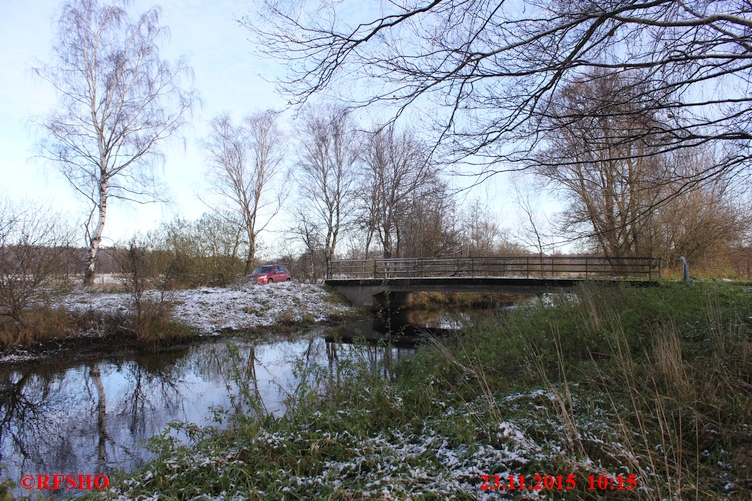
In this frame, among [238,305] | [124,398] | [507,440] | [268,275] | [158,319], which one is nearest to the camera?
[507,440]

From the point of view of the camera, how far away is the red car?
23.6 m

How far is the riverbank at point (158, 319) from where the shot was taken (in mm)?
10227

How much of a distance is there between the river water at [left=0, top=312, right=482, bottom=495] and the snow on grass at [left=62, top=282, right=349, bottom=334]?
7.25 feet

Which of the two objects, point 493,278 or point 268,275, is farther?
point 268,275

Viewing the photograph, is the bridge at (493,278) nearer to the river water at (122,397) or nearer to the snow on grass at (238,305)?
the snow on grass at (238,305)

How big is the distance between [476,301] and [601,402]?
64.8ft

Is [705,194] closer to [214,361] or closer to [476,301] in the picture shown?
[476,301]

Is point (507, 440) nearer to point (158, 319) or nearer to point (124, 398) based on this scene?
point (124, 398)

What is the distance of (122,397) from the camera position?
6941mm

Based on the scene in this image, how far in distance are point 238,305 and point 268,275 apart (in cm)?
890

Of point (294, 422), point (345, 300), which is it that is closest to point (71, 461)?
point (294, 422)

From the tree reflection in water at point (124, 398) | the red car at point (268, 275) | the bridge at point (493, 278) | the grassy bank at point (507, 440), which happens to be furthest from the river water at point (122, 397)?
the red car at point (268, 275)

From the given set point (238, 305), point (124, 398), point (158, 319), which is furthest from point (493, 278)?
point (124, 398)

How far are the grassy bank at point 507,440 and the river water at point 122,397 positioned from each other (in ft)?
3.64
